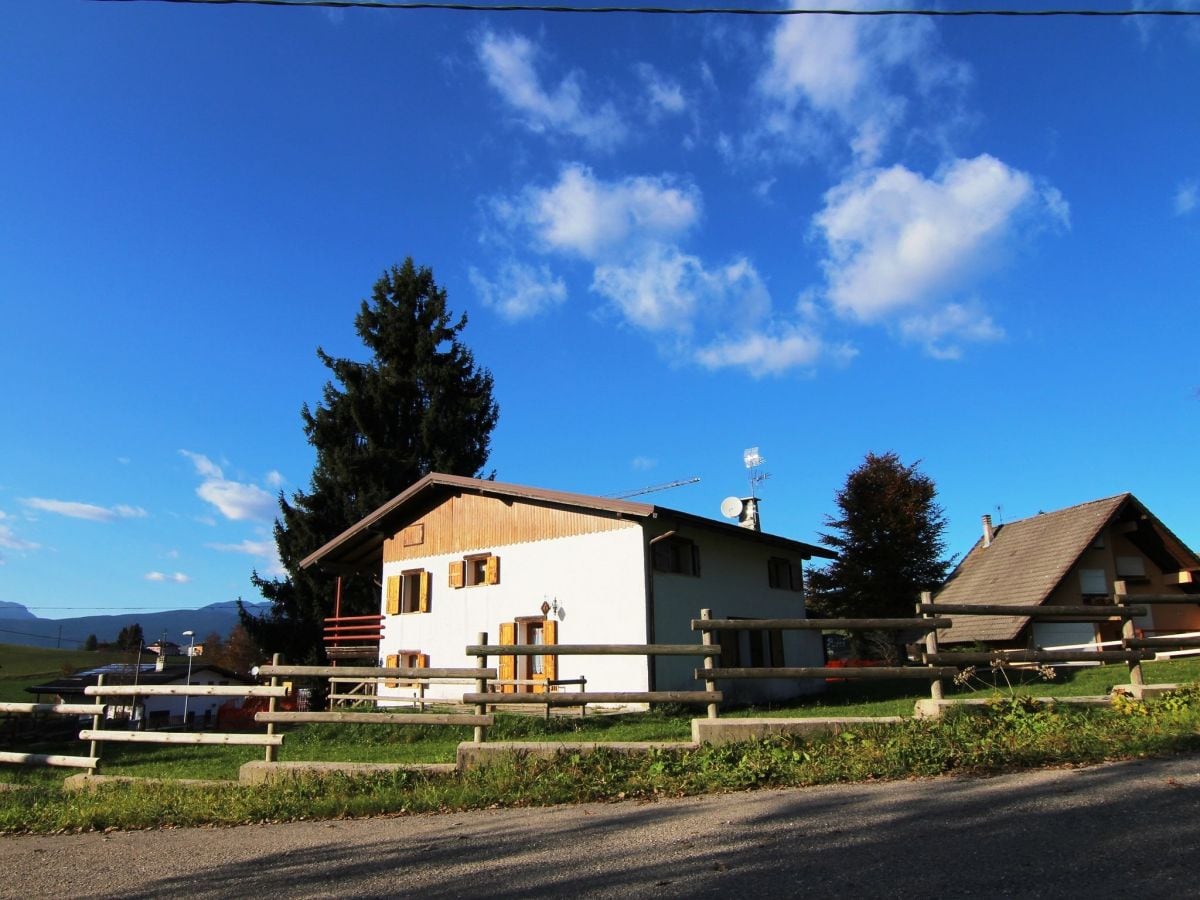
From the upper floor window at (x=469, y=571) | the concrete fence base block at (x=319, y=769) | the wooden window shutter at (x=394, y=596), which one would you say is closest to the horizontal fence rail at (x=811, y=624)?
the concrete fence base block at (x=319, y=769)

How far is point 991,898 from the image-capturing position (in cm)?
373

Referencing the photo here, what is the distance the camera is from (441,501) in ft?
74.2

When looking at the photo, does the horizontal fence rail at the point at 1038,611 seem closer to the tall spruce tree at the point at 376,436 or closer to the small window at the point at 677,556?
the small window at the point at 677,556

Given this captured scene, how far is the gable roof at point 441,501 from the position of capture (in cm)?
1802

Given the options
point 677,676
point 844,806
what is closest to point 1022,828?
point 844,806

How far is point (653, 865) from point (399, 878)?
1500mm

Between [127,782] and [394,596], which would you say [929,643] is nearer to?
[127,782]

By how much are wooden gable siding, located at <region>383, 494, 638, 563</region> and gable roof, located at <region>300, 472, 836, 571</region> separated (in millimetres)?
215

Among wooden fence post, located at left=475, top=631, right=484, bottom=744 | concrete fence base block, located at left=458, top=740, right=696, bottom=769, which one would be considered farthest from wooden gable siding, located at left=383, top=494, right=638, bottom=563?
concrete fence base block, located at left=458, top=740, right=696, bottom=769

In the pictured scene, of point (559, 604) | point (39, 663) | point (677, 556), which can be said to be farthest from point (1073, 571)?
point (39, 663)

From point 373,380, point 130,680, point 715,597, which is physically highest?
point 373,380

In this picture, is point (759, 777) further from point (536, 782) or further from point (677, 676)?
point (677, 676)

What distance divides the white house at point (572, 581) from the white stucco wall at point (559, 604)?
0.09 feet

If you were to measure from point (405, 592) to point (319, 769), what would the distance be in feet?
48.8
